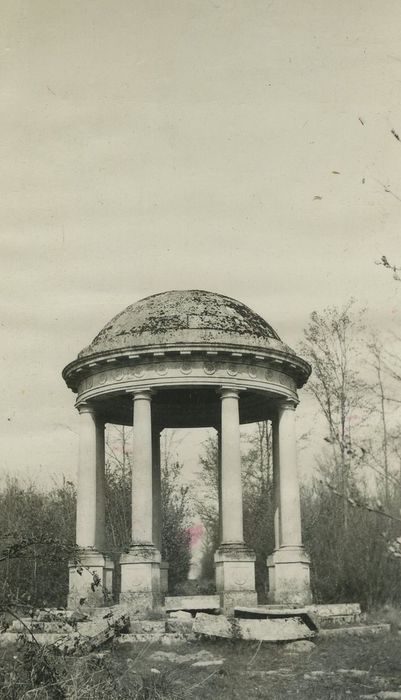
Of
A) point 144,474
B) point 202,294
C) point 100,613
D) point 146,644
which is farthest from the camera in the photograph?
point 202,294

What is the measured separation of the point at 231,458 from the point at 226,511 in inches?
50.4

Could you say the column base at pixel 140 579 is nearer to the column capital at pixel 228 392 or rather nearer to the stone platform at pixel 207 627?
the stone platform at pixel 207 627

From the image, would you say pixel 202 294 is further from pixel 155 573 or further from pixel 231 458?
pixel 155 573

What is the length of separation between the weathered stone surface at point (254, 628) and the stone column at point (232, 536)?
108 inches

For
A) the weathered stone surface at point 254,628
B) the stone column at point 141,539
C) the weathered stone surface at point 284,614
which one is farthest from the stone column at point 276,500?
the weathered stone surface at point 254,628

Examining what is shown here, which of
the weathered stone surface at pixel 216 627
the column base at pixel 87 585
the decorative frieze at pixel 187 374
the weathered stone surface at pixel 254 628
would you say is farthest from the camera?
the decorative frieze at pixel 187 374

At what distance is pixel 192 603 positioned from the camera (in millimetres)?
19047

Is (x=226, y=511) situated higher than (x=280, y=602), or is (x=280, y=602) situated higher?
(x=226, y=511)

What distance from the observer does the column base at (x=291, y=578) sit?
65.7 feet

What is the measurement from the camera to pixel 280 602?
65.7ft

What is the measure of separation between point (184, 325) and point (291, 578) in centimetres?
701

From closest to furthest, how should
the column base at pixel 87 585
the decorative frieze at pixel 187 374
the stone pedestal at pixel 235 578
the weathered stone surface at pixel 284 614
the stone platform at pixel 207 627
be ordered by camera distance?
the stone platform at pixel 207 627, the weathered stone surface at pixel 284 614, the stone pedestal at pixel 235 578, the column base at pixel 87 585, the decorative frieze at pixel 187 374

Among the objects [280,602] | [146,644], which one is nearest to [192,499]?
[280,602]

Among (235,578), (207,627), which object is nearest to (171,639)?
(207,627)
